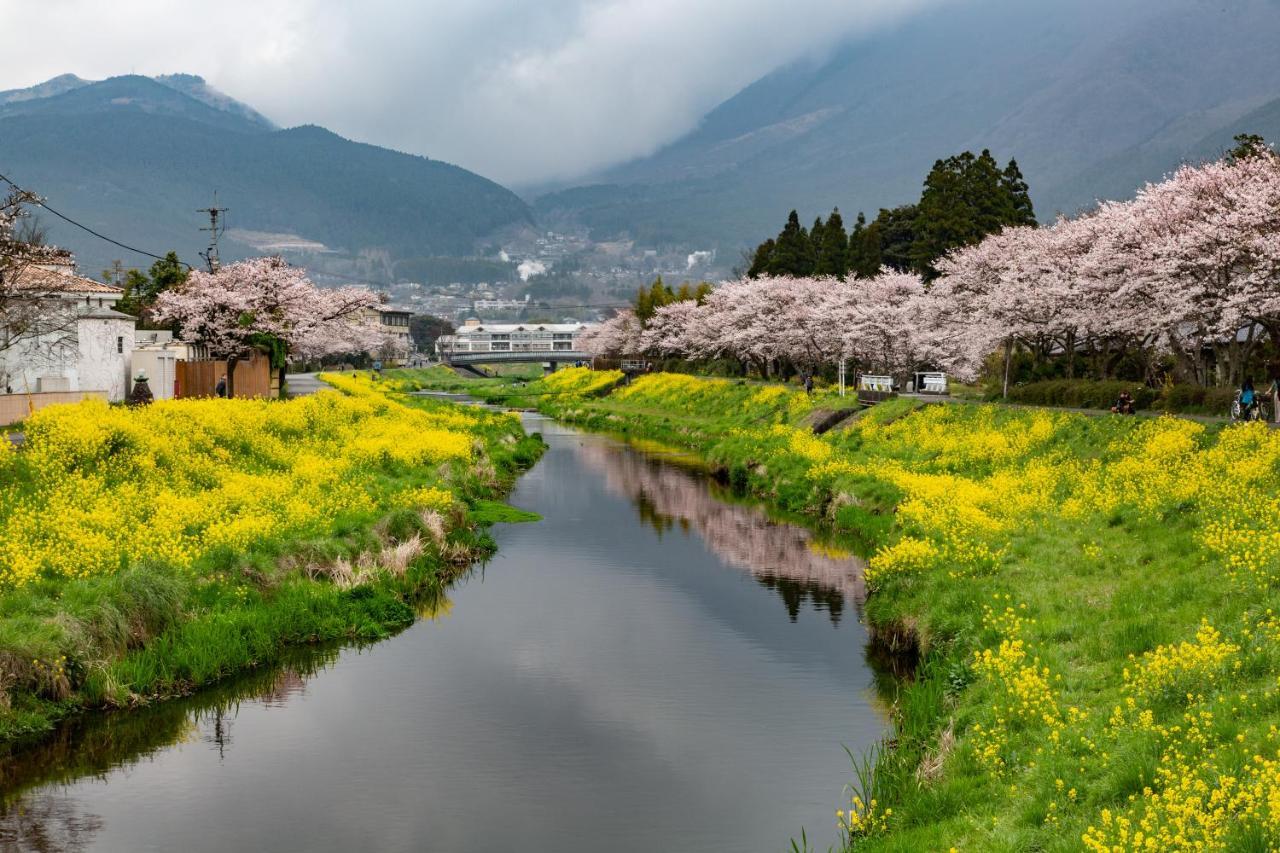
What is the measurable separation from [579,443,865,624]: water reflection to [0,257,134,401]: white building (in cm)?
2614

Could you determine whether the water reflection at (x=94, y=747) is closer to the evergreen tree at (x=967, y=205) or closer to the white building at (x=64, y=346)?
the white building at (x=64, y=346)

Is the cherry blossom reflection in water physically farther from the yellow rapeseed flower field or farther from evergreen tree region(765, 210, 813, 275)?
evergreen tree region(765, 210, 813, 275)

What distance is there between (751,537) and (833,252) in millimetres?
70937

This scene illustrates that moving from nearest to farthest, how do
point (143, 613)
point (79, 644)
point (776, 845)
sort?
1. point (776, 845)
2. point (79, 644)
3. point (143, 613)

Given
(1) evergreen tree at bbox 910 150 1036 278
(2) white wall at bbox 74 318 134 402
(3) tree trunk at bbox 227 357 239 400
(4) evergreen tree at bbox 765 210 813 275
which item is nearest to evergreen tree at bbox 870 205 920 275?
(4) evergreen tree at bbox 765 210 813 275

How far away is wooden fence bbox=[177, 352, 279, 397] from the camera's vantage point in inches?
2409

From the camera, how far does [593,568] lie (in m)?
32.7

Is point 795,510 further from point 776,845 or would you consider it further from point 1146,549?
point 776,845

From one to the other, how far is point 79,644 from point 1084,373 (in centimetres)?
5699

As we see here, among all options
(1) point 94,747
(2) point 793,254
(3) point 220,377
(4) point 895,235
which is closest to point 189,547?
(1) point 94,747

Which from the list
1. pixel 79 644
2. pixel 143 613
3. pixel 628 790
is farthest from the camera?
pixel 143 613

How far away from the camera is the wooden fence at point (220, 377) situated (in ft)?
201

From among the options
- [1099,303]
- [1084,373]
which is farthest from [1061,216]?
[1099,303]

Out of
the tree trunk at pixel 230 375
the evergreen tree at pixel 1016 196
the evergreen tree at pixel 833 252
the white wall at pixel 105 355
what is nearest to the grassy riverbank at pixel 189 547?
the tree trunk at pixel 230 375
